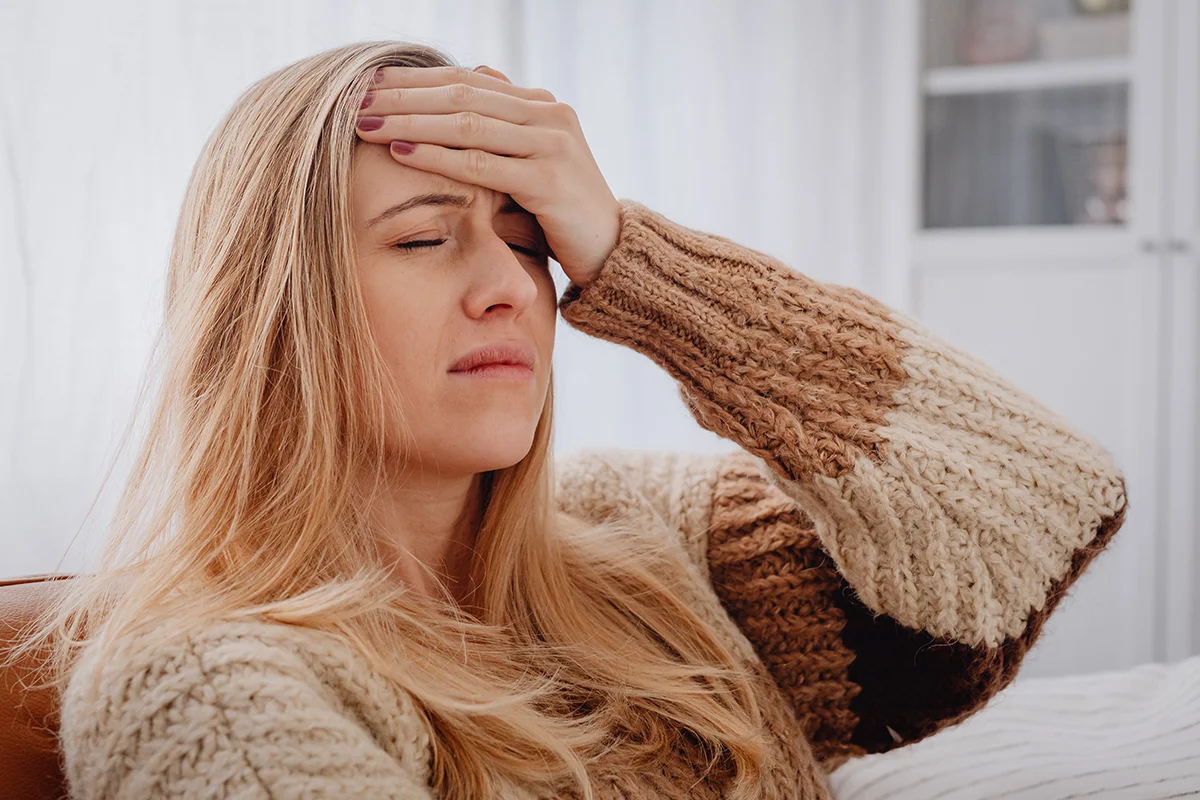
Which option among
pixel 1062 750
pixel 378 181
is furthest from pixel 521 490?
pixel 1062 750

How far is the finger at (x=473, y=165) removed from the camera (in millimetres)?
863

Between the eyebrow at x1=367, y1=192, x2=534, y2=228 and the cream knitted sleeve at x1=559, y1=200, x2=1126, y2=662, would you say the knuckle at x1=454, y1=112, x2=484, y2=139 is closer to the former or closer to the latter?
the eyebrow at x1=367, y1=192, x2=534, y2=228

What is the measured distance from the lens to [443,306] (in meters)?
0.88

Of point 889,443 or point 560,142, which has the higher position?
point 560,142

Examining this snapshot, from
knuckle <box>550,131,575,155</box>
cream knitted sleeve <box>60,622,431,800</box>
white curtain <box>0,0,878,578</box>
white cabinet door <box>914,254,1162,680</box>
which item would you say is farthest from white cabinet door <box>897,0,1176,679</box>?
cream knitted sleeve <box>60,622,431,800</box>

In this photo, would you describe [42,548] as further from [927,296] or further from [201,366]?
[927,296]

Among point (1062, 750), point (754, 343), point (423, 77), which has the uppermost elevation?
point (423, 77)

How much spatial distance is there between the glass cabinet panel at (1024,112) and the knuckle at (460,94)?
72.0 inches

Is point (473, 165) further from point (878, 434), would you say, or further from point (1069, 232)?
point (1069, 232)

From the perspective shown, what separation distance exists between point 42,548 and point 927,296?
1.94m

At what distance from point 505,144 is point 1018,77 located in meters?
1.93

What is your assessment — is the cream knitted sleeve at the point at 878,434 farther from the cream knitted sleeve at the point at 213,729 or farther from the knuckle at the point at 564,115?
the cream knitted sleeve at the point at 213,729

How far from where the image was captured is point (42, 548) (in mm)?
1236

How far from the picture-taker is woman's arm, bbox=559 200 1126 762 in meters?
0.95
